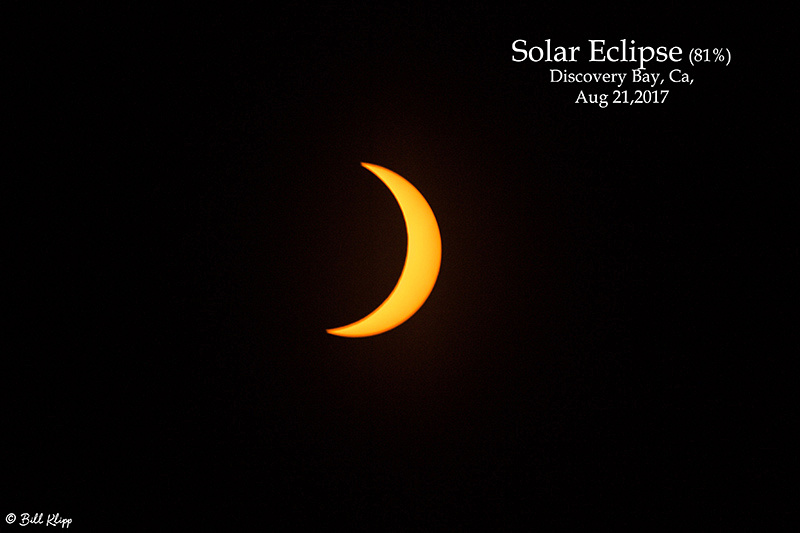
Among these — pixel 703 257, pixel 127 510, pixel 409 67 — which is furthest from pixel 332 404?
pixel 703 257

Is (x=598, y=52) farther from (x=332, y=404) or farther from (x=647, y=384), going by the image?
(x=332, y=404)

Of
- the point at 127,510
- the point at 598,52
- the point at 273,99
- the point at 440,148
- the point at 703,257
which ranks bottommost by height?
the point at 127,510

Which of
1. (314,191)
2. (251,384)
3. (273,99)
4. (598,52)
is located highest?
(598,52)

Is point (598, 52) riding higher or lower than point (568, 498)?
higher

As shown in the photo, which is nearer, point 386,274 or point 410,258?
point 410,258

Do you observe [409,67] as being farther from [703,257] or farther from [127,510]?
[127,510]

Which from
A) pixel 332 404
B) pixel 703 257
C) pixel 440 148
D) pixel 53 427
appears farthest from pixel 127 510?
pixel 703 257

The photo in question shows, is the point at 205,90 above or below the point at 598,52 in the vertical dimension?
below
